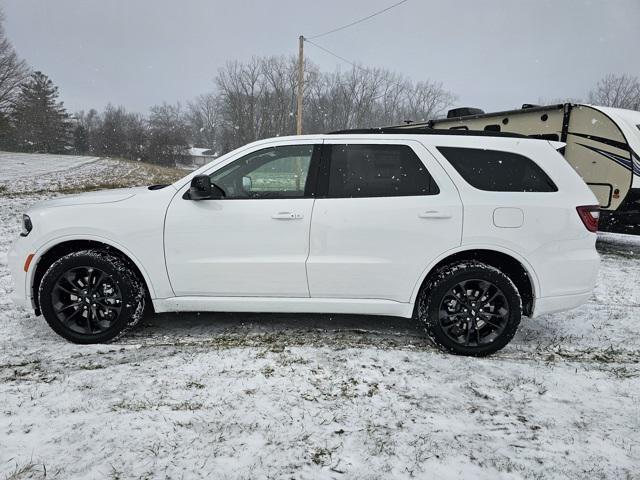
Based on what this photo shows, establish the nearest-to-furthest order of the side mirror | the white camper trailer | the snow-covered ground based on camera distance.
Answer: the snow-covered ground, the side mirror, the white camper trailer

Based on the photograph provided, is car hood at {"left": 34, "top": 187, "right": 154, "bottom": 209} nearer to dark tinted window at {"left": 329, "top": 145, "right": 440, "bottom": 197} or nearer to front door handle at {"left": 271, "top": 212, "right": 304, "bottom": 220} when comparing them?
front door handle at {"left": 271, "top": 212, "right": 304, "bottom": 220}

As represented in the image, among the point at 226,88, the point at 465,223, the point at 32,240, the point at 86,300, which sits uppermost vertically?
the point at 226,88

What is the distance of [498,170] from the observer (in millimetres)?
3309

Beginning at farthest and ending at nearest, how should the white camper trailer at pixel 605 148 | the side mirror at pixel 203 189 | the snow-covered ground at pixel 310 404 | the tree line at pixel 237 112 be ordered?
the tree line at pixel 237 112
the white camper trailer at pixel 605 148
the side mirror at pixel 203 189
the snow-covered ground at pixel 310 404

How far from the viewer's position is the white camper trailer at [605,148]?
6988mm

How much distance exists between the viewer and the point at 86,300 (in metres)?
3.35

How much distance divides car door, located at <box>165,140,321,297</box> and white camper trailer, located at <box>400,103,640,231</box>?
20.8ft

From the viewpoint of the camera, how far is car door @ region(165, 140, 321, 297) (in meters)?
3.27

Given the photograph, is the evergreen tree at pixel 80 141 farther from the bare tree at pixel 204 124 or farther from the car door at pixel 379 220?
the car door at pixel 379 220

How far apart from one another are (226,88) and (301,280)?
5575cm

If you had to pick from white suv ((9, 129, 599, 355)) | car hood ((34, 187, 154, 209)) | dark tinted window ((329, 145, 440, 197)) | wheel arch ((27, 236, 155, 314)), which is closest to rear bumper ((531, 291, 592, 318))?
white suv ((9, 129, 599, 355))

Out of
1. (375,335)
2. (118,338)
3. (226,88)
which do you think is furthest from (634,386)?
(226,88)

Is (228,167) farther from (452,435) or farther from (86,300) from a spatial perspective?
(452,435)

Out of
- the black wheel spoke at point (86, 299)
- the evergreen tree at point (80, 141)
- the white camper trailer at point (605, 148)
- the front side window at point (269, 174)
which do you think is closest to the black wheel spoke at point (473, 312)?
the front side window at point (269, 174)
